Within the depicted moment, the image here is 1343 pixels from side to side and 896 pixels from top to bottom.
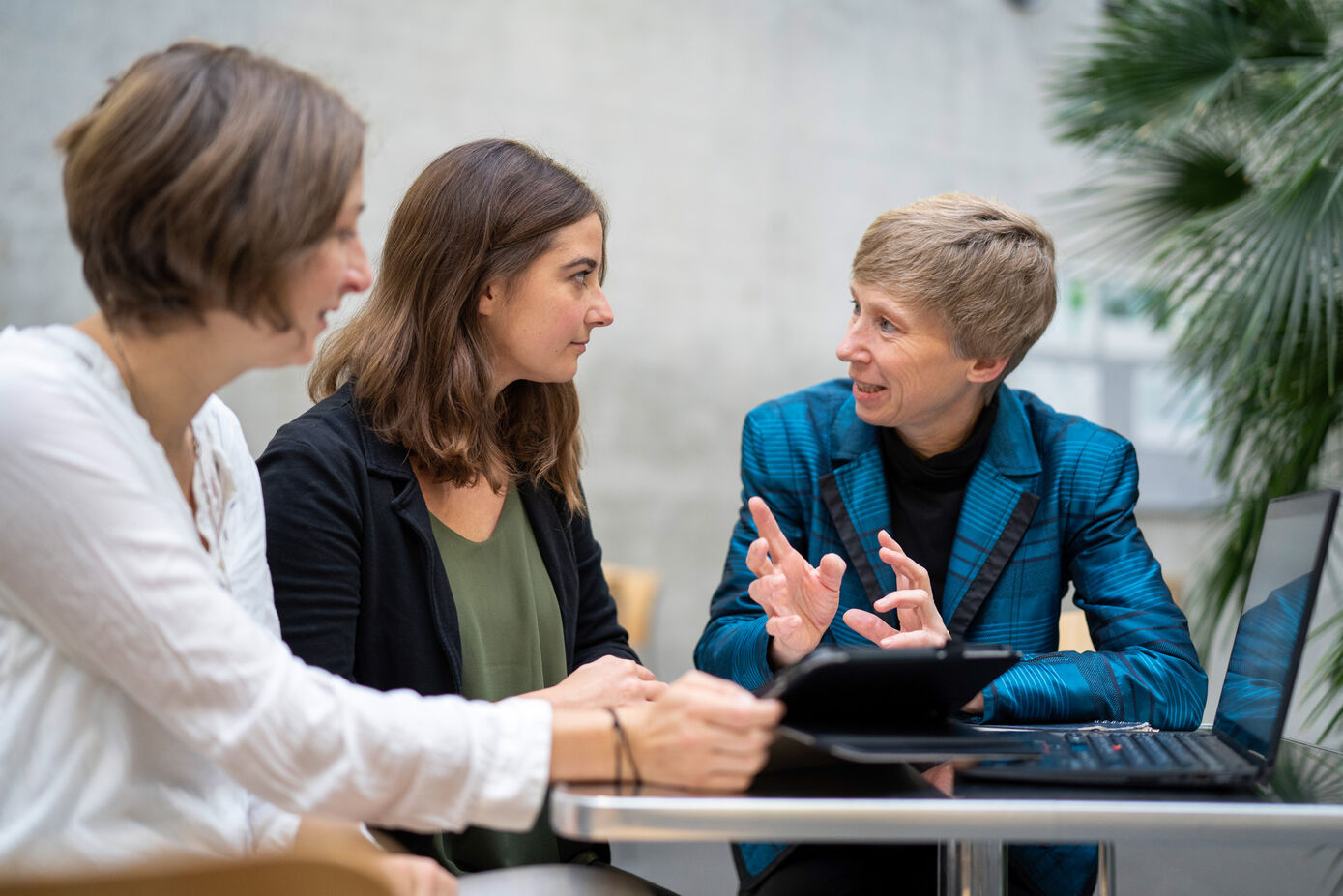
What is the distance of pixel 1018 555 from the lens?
5.41ft

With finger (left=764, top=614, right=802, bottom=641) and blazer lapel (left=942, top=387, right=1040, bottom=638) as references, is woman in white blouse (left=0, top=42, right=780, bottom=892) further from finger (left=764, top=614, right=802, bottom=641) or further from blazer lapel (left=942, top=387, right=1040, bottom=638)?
blazer lapel (left=942, top=387, right=1040, bottom=638)

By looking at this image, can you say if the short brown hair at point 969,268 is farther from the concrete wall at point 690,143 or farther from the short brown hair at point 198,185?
the concrete wall at point 690,143

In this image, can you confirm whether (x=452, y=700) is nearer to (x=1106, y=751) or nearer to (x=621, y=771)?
(x=621, y=771)

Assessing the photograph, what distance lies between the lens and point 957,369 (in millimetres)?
1702

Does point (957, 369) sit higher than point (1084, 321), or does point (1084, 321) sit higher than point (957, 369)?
point (957, 369)

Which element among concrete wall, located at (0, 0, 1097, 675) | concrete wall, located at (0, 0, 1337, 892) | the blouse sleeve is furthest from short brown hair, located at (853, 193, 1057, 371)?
concrete wall, located at (0, 0, 1337, 892)

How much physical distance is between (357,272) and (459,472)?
522 mm

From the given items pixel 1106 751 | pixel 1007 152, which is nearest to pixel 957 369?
pixel 1106 751

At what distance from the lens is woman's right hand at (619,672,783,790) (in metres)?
0.85

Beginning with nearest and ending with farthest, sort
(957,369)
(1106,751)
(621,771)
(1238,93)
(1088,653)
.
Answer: (621,771)
(1106,751)
(1088,653)
(957,369)
(1238,93)

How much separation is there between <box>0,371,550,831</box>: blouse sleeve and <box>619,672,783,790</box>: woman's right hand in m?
0.09

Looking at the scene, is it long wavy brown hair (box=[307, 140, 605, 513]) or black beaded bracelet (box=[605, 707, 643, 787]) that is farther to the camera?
long wavy brown hair (box=[307, 140, 605, 513])

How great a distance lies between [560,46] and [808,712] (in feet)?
14.2

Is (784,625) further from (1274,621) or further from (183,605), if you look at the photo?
(183,605)
